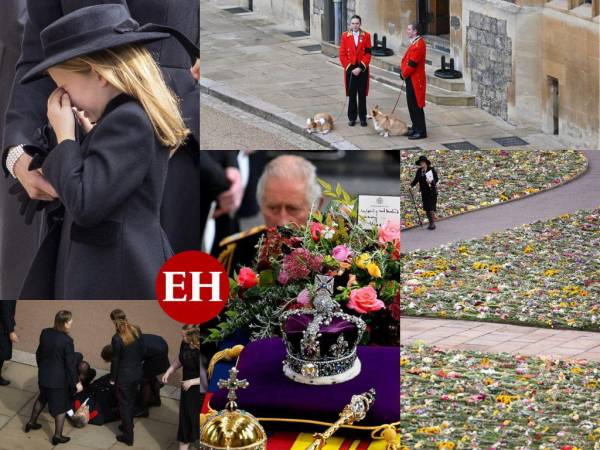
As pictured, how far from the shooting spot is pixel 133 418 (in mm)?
10820

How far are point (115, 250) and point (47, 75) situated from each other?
3.29 feet

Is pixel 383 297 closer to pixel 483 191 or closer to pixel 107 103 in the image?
pixel 107 103

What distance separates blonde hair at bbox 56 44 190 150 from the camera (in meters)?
10.9

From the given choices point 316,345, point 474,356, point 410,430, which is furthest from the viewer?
point 474,356

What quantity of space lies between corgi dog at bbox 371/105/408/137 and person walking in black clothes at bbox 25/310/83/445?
12.4 ft

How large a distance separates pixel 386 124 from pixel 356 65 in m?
0.47

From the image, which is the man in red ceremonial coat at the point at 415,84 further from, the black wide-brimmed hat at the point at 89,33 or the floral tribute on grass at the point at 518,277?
the black wide-brimmed hat at the point at 89,33

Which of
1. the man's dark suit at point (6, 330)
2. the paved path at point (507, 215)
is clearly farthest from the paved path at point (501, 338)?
the man's dark suit at point (6, 330)

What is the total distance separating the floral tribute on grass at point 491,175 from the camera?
13.6m

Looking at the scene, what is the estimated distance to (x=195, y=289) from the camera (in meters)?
10.8

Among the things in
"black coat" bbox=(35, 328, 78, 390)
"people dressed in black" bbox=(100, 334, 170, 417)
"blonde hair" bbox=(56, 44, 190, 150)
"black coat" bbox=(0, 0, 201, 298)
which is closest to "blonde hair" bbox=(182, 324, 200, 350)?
"people dressed in black" bbox=(100, 334, 170, 417)

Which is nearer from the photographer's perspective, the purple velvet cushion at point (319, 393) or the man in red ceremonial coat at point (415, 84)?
the purple velvet cushion at point (319, 393)

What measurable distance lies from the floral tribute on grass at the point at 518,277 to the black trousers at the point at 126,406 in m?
3.45

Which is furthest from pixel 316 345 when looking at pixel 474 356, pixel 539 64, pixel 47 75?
pixel 539 64
